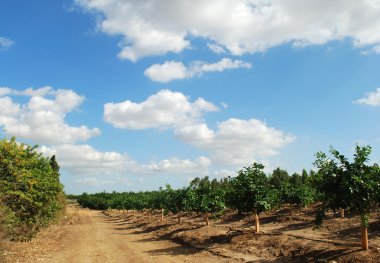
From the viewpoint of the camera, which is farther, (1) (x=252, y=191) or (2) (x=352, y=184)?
(1) (x=252, y=191)

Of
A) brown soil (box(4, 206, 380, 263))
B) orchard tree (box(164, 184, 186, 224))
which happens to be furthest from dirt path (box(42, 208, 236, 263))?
orchard tree (box(164, 184, 186, 224))

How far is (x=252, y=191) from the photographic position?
21891mm

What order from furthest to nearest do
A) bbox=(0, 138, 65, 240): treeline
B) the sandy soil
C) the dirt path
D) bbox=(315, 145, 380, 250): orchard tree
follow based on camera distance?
bbox=(0, 138, 65, 240): treeline → the sandy soil → the dirt path → bbox=(315, 145, 380, 250): orchard tree

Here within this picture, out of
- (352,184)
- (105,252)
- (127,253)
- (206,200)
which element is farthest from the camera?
(206,200)

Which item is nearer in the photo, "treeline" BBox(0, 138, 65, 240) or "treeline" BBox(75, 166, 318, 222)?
"treeline" BBox(0, 138, 65, 240)

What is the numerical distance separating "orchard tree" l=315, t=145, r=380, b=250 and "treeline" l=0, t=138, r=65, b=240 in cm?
1361

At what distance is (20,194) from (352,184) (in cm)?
1724

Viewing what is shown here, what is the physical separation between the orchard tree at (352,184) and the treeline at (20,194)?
13606mm

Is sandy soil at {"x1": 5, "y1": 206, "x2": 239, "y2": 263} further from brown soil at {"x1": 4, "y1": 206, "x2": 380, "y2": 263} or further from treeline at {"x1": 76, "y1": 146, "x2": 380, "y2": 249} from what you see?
treeline at {"x1": 76, "y1": 146, "x2": 380, "y2": 249}

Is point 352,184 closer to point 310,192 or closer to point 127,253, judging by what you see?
point 127,253

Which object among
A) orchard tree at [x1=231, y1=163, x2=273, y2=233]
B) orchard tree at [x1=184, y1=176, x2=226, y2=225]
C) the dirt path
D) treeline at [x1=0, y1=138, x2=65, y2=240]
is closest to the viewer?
the dirt path

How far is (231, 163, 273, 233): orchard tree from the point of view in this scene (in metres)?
21.9

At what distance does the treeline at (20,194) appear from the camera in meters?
19.9

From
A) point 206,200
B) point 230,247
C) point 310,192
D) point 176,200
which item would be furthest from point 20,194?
point 310,192
